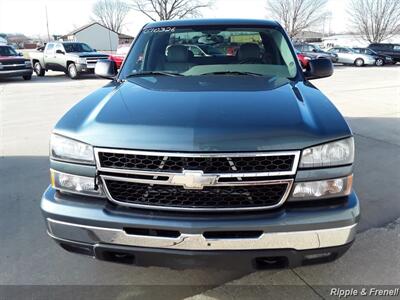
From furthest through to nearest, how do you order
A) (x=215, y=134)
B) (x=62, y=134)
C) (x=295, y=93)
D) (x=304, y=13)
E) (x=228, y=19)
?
(x=304, y=13) < (x=228, y=19) < (x=295, y=93) < (x=62, y=134) < (x=215, y=134)

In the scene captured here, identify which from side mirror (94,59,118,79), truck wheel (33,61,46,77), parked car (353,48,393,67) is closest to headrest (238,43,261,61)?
side mirror (94,59,118,79)

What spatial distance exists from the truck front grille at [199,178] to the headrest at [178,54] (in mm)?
1825

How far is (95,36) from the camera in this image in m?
69.9

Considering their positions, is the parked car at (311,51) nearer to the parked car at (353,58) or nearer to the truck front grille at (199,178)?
the parked car at (353,58)

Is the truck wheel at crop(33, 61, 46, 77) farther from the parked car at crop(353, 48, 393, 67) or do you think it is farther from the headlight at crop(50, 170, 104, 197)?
the parked car at crop(353, 48, 393, 67)

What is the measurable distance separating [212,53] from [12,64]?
1657 cm

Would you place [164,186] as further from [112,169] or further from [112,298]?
[112,298]

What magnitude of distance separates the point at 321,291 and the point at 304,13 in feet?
178

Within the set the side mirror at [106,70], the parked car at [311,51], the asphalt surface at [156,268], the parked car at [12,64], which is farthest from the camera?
the parked car at [311,51]

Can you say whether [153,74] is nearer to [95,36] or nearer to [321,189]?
[321,189]

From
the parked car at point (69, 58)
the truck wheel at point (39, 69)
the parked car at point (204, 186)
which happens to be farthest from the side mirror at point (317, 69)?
the truck wheel at point (39, 69)

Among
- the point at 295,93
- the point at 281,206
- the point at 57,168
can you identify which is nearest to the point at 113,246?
the point at 57,168

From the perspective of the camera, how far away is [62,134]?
96.6 inches

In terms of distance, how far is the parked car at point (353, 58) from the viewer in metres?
28.6
